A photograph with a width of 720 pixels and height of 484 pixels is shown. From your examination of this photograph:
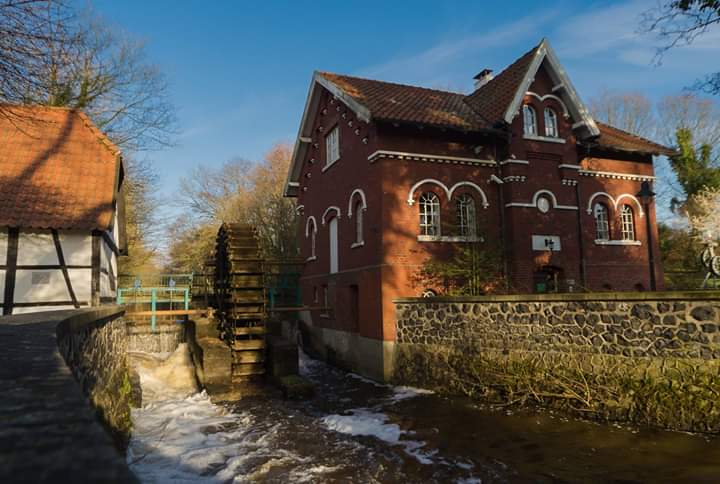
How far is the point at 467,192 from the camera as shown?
13281mm

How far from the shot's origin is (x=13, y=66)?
5910mm


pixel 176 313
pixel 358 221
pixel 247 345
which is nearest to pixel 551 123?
pixel 358 221

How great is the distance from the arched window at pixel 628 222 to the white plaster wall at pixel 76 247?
621 inches

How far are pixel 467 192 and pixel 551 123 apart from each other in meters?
3.83

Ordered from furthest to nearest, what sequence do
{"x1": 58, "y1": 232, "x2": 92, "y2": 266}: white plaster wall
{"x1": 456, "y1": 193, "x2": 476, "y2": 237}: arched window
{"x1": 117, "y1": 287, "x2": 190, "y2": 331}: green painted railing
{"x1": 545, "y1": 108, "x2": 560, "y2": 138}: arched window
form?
{"x1": 117, "y1": 287, "x2": 190, "y2": 331}: green painted railing, {"x1": 545, "y1": 108, "x2": 560, "y2": 138}: arched window, {"x1": 456, "y1": 193, "x2": 476, "y2": 237}: arched window, {"x1": 58, "y1": 232, "x2": 92, "y2": 266}: white plaster wall

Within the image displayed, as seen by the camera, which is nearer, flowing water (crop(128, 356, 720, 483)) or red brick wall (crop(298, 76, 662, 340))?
flowing water (crop(128, 356, 720, 483))

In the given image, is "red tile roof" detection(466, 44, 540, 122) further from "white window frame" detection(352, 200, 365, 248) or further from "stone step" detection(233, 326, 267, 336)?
"stone step" detection(233, 326, 267, 336)

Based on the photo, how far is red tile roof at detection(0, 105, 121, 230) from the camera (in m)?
10.3

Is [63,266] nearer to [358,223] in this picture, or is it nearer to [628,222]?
[358,223]

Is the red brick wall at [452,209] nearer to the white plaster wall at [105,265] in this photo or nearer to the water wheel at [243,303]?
the water wheel at [243,303]

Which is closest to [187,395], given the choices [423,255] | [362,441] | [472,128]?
[362,441]

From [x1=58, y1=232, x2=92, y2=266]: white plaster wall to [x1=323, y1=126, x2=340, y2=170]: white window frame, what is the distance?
7.73 m

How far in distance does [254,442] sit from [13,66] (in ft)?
20.7

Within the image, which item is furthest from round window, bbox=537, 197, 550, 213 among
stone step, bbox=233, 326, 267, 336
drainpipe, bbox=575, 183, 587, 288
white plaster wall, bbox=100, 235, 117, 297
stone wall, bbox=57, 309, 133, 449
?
white plaster wall, bbox=100, 235, 117, 297
